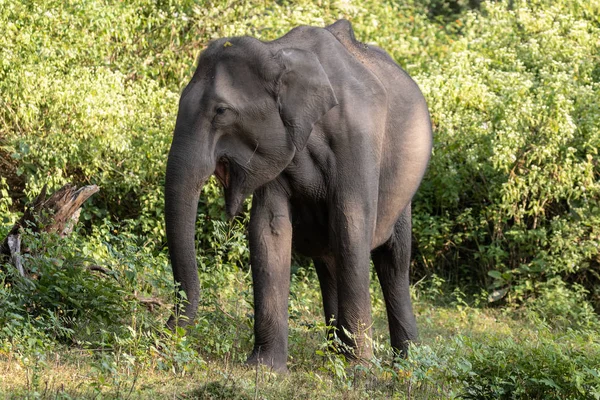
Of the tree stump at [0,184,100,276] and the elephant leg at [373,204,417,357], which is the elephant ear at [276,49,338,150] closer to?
the elephant leg at [373,204,417,357]

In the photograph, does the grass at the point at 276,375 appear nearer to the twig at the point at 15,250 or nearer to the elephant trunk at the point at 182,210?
the elephant trunk at the point at 182,210

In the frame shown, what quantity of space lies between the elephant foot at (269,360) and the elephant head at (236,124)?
0.67m

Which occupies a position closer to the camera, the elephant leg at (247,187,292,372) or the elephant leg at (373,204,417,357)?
the elephant leg at (247,187,292,372)

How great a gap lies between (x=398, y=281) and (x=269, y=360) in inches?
60.8

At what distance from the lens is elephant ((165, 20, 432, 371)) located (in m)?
6.59

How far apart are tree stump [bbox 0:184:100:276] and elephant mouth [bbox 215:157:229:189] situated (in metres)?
1.73

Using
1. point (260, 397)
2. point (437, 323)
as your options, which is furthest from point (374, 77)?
point (437, 323)

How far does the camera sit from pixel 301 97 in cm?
694

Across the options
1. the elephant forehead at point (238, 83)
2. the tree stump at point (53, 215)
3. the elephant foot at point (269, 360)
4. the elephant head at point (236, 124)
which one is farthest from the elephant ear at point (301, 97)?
the tree stump at point (53, 215)

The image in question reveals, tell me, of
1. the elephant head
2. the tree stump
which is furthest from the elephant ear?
the tree stump

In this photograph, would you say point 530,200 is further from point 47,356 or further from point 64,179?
point 47,356

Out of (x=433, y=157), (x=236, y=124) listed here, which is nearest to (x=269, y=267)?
(x=236, y=124)

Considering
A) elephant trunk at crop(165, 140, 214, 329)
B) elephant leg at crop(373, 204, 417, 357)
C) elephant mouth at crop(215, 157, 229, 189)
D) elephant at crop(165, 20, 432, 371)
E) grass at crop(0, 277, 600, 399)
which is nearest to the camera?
grass at crop(0, 277, 600, 399)

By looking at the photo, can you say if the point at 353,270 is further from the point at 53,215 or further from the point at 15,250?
the point at 15,250
